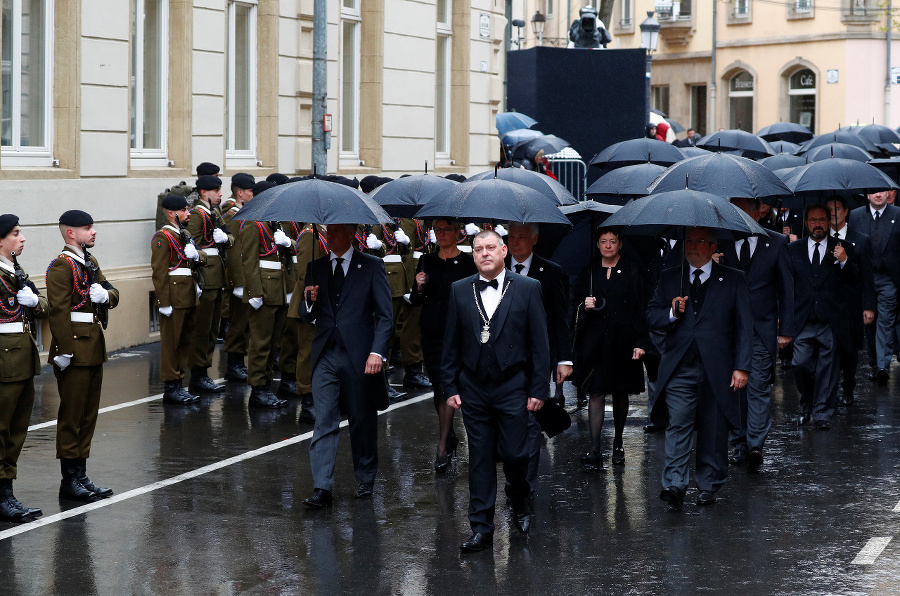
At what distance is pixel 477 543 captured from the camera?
787cm

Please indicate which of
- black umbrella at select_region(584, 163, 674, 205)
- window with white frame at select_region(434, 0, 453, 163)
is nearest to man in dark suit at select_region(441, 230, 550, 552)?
black umbrella at select_region(584, 163, 674, 205)

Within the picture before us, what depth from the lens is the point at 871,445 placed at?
1125 centimetres

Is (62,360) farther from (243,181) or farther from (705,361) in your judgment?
(243,181)

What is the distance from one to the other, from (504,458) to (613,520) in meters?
1.05

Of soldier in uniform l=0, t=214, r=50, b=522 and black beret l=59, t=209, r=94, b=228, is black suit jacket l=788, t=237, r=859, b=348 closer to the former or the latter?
black beret l=59, t=209, r=94, b=228

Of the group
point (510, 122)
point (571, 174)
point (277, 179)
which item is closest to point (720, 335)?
point (277, 179)

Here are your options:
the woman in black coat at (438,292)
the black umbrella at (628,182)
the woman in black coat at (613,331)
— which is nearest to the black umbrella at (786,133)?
the black umbrella at (628,182)

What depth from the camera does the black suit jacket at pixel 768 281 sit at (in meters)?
10.5

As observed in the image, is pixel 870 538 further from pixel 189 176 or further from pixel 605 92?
pixel 605 92

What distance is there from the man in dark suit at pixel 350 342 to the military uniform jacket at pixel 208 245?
162 inches

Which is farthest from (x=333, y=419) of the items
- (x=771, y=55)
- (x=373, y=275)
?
(x=771, y=55)

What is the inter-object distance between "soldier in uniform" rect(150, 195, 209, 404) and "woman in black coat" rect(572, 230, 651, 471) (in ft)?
13.0

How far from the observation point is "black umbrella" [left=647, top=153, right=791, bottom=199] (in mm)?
10500

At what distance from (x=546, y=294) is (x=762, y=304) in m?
1.98
